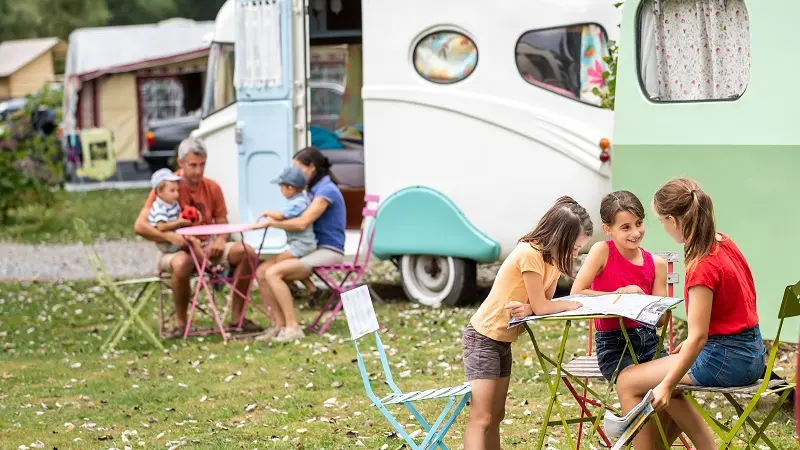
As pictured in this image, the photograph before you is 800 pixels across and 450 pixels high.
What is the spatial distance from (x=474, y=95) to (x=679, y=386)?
16.3 feet

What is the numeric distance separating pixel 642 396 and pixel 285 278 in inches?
171

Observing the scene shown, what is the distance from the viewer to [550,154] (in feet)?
29.4

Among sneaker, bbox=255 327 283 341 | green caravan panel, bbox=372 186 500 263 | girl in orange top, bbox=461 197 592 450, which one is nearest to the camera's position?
girl in orange top, bbox=461 197 592 450

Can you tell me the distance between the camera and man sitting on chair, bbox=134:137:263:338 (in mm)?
8719

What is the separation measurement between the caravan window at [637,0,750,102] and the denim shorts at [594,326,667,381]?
1.86 meters

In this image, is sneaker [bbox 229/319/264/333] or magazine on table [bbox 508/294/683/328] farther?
sneaker [bbox 229/319/264/333]

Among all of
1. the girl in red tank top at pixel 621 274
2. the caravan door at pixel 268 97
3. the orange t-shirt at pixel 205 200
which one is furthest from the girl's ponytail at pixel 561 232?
the caravan door at pixel 268 97

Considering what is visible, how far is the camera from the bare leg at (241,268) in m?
8.98

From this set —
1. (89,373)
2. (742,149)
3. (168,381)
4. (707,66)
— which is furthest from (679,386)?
(89,373)

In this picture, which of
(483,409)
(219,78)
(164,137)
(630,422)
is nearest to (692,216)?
(630,422)

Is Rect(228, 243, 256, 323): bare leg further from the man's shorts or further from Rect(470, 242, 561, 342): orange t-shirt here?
Rect(470, 242, 561, 342): orange t-shirt

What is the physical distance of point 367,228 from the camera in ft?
31.4

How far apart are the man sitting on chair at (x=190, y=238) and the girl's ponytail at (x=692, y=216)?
487 centimetres

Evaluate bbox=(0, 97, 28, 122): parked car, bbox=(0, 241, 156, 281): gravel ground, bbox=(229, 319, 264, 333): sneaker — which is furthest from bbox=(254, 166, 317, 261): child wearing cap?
bbox=(0, 97, 28, 122): parked car
